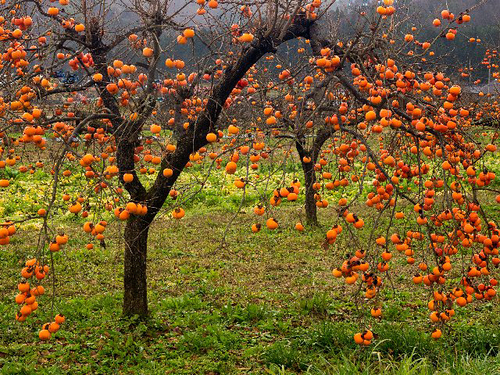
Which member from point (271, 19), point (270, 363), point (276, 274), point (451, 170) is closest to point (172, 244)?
point (276, 274)

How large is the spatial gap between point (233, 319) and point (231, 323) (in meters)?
0.09

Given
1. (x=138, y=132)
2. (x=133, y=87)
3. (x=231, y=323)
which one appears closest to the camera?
(x=138, y=132)

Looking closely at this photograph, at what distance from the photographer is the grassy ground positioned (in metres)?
4.10

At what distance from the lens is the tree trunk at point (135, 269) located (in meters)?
4.95

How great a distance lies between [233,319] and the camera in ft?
17.2

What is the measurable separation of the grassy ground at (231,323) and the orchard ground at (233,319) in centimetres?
1

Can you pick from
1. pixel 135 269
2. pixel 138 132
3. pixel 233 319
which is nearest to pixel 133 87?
pixel 138 132

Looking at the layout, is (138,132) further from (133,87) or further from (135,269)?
(135,269)

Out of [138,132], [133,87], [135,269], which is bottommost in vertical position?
[135,269]

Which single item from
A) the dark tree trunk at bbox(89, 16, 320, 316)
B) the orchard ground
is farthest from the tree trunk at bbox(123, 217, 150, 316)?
the orchard ground

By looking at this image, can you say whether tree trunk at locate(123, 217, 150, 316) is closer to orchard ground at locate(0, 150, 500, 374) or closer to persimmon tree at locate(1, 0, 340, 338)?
persimmon tree at locate(1, 0, 340, 338)

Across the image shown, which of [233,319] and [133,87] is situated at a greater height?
[133,87]

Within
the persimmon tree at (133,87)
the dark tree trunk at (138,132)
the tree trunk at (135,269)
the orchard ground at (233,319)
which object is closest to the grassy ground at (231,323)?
the orchard ground at (233,319)

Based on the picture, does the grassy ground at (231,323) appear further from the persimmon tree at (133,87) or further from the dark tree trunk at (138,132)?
the persimmon tree at (133,87)
